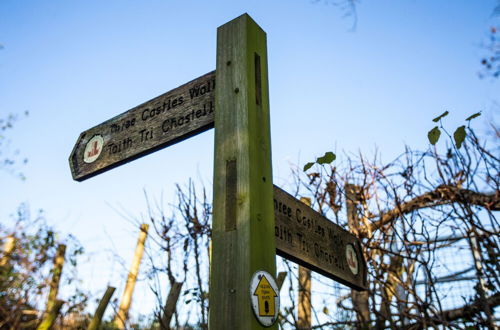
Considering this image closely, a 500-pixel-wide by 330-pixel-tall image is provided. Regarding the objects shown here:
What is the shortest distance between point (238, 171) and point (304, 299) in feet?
9.57

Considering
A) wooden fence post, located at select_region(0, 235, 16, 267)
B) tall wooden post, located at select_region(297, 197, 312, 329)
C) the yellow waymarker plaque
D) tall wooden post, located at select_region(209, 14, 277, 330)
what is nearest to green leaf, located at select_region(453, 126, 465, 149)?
tall wooden post, located at select_region(209, 14, 277, 330)

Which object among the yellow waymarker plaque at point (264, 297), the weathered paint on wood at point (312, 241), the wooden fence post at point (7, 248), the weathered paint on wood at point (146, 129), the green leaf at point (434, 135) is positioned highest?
the wooden fence post at point (7, 248)

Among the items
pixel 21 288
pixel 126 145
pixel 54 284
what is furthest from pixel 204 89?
pixel 21 288

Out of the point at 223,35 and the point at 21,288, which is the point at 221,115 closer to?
the point at 223,35

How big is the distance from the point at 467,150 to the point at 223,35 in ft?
6.99

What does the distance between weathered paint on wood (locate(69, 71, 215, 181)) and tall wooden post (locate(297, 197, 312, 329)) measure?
7.03ft

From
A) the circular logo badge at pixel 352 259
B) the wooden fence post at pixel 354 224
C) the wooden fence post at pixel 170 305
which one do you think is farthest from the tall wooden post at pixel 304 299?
the circular logo badge at pixel 352 259

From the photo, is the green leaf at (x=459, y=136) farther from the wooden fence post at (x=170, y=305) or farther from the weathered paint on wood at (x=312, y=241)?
the wooden fence post at (x=170, y=305)

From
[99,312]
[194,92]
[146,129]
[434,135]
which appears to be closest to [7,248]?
[99,312]

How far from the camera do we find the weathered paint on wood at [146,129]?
1.78 metres

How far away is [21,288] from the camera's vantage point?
740 cm

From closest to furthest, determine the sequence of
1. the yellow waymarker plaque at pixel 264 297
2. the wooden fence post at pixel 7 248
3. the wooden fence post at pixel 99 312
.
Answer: the yellow waymarker plaque at pixel 264 297, the wooden fence post at pixel 99 312, the wooden fence post at pixel 7 248

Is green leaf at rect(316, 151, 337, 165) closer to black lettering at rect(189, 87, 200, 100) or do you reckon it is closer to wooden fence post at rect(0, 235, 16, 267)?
black lettering at rect(189, 87, 200, 100)

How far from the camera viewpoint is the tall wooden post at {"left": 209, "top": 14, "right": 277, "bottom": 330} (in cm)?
129
